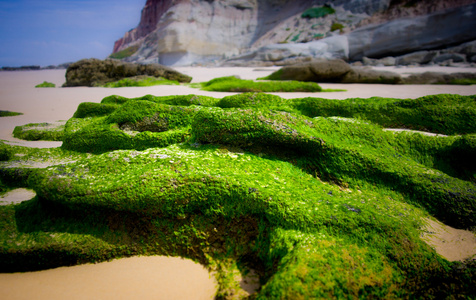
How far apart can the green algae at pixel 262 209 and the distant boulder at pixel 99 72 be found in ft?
37.9

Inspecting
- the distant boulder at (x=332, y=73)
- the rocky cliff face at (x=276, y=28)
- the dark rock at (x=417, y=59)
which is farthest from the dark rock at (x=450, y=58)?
the distant boulder at (x=332, y=73)

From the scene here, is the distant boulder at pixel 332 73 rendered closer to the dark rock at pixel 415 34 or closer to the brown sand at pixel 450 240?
the brown sand at pixel 450 240

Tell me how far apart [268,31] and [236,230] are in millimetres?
43801

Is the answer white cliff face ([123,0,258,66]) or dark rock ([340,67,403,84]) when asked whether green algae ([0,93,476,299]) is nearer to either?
dark rock ([340,67,403,84])

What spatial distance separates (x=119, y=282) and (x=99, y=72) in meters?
13.9

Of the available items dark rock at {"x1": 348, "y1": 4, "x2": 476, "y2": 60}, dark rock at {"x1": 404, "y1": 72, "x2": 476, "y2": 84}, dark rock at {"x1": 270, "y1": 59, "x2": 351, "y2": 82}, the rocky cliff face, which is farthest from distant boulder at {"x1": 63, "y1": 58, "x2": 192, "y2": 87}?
dark rock at {"x1": 348, "y1": 4, "x2": 476, "y2": 60}

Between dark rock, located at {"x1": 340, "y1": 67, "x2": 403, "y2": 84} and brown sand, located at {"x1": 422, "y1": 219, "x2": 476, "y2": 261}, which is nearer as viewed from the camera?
brown sand, located at {"x1": 422, "y1": 219, "x2": 476, "y2": 261}

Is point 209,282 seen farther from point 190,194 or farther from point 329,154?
point 329,154

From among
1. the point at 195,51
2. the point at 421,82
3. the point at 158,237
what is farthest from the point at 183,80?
the point at 195,51

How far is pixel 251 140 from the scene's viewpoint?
296 cm

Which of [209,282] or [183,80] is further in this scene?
[183,80]

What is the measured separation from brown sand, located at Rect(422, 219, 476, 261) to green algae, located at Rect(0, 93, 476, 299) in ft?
0.37

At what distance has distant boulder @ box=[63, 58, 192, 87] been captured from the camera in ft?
42.8

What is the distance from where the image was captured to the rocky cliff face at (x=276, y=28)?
24.3 meters
